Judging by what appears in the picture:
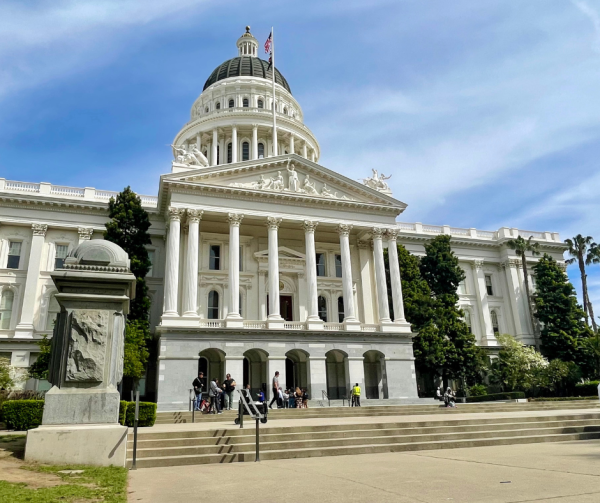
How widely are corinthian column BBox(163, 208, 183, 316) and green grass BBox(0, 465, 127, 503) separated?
24.0 metres

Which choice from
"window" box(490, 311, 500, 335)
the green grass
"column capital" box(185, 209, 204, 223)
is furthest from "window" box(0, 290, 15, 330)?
"window" box(490, 311, 500, 335)

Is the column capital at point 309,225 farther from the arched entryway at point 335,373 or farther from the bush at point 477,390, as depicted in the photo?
the bush at point 477,390

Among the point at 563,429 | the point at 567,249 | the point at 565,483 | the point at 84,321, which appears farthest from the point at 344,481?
the point at 567,249

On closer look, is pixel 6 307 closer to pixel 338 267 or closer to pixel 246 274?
pixel 246 274

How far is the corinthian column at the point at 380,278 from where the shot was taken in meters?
37.0

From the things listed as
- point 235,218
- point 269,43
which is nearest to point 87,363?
point 235,218

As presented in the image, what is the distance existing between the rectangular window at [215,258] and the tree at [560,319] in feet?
103

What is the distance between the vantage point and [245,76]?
208ft

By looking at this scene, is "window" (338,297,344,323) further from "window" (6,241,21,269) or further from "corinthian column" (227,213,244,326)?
"window" (6,241,21,269)

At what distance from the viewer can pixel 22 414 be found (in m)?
17.0

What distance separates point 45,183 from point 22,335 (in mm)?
12468

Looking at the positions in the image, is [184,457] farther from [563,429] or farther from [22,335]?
[22,335]

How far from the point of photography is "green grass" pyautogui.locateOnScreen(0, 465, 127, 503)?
6352mm

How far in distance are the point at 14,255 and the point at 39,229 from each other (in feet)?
9.20
